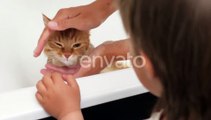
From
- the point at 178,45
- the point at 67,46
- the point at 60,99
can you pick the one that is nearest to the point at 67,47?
the point at 67,46

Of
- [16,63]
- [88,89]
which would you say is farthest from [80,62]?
[16,63]

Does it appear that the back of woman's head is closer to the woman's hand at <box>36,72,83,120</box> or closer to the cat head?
the woman's hand at <box>36,72,83,120</box>

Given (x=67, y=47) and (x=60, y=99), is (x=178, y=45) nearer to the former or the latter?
(x=60, y=99)

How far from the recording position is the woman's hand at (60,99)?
74 centimetres

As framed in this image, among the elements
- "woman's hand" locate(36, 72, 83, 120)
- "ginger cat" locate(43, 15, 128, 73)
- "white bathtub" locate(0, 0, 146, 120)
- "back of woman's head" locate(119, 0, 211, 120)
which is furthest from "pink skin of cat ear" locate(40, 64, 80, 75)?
"back of woman's head" locate(119, 0, 211, 120)

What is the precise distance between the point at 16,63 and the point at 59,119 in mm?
555

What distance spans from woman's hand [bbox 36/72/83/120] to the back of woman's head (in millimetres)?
208

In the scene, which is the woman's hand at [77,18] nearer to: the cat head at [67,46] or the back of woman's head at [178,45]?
the cat head at [67,46]

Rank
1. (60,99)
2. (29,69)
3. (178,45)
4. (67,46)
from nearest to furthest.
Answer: (178,45)
(60,99)
(67,46)
(29,69)

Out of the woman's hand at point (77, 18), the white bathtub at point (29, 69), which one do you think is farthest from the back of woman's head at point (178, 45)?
the woman's hand at point (77, 18)

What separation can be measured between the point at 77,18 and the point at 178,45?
526mm

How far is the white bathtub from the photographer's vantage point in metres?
0.73

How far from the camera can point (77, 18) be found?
1.01m

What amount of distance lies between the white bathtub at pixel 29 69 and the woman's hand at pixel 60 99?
0.04 ft
